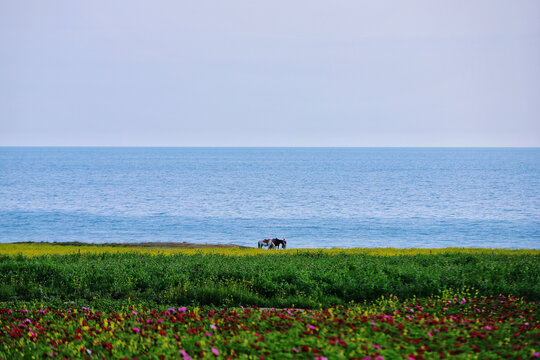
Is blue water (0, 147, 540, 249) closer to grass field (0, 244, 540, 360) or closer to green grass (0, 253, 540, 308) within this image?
green grass (0, 253, 540, 308)

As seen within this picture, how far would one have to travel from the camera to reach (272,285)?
40.6 feet

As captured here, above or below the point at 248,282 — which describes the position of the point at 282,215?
below

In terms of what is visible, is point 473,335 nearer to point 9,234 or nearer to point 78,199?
point 9,234

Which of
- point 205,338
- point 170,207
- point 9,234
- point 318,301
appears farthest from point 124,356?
point 170,207

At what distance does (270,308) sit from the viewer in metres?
11.1

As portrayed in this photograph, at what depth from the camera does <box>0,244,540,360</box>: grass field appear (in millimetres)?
6590

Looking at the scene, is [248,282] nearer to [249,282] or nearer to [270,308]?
[249,282]

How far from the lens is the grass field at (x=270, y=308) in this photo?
6590mm

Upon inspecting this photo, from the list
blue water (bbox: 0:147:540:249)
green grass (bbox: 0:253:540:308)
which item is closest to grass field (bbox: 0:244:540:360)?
green grass (bbox: 0:253:540:308)

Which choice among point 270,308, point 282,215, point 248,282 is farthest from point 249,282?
point 282,215

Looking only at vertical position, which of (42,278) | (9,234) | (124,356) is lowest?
(9,234)

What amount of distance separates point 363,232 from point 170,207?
3131 centimetres

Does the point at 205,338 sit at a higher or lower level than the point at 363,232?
higher

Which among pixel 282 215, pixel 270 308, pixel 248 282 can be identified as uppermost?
pixel 248 282
